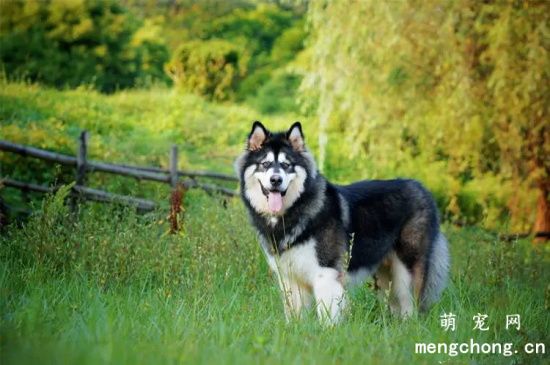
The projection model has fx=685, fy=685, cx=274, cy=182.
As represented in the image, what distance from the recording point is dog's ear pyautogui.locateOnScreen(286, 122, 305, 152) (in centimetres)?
516

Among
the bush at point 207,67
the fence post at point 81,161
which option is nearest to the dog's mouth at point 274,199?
the fence post at point 81,161

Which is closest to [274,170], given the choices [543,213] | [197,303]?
[197,303]

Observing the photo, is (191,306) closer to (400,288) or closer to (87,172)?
(400,288)

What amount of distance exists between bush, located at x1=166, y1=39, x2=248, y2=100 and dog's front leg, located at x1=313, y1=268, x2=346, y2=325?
15.3 meters

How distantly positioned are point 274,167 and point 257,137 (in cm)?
34

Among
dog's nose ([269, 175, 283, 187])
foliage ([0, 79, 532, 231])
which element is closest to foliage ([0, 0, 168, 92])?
foliage ([0, 79, 532, 231])

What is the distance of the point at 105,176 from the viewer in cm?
1098

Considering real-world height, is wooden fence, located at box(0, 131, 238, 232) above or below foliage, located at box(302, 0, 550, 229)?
below

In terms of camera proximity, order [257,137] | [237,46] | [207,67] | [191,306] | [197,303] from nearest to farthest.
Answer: [197,303] → [191,306] → [257,137] → [207,67] → [237,46]

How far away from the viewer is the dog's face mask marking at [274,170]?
4996 millimetres

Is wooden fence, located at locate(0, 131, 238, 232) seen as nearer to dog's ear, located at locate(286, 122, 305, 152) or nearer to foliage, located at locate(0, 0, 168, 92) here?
dog's ear, located at locate(286, 122, 305, 152)

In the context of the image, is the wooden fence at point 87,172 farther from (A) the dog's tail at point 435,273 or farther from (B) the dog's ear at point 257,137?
(A) the dog's tail at point 435,273

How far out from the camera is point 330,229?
5137mm

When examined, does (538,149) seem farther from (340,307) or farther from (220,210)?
(340,307)
